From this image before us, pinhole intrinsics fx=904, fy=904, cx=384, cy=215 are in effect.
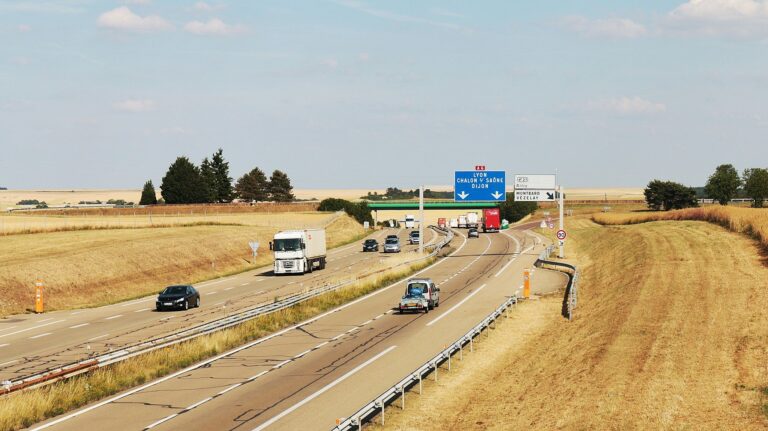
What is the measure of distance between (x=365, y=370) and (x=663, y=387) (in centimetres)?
952

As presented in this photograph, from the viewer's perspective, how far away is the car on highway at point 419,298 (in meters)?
45.5

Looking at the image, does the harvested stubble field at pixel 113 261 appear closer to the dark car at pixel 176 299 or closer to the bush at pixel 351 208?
the dark car at pixel 176 299

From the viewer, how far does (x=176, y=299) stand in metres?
48.1

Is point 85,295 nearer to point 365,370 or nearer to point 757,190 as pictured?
point 365,370

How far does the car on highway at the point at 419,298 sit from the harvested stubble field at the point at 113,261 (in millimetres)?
19805

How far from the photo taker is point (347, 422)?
64.8ft

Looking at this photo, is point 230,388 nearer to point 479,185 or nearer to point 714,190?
point 479,185

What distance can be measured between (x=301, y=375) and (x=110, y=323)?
18.1m

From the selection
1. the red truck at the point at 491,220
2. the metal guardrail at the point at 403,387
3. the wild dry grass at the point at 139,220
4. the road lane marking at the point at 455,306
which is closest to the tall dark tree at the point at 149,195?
the wild dry grass at the point at 139,220

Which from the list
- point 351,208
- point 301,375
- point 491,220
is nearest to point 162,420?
point 301,375

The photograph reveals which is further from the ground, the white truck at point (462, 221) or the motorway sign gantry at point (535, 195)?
the motorway sign gantry at point (535, 195)

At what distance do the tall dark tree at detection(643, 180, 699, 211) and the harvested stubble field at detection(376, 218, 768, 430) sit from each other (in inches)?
3974

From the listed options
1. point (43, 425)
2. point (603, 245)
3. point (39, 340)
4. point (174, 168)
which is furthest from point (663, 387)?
point (174, 168)

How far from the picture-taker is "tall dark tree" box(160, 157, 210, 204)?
162125mm
